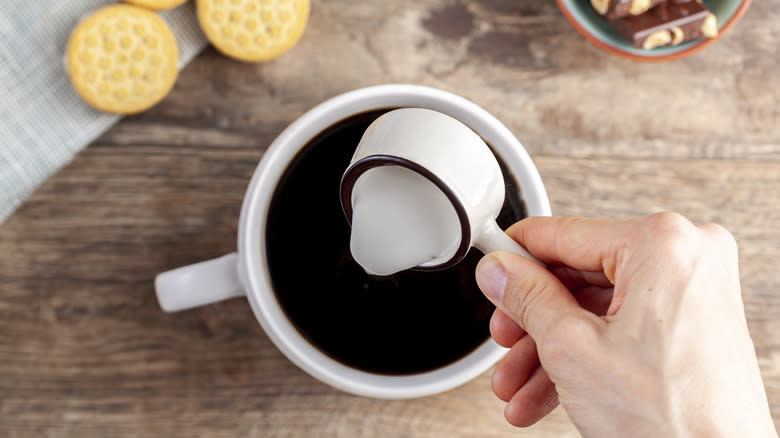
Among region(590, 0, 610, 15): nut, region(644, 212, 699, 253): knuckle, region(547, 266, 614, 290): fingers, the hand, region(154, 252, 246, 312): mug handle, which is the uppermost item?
region(590, 0, 610, 15): nut

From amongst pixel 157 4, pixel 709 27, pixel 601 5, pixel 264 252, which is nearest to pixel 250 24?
pixel 157 4

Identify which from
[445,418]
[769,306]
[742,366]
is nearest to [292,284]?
[445,418]

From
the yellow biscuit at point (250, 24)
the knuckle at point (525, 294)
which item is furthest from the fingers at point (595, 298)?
the yellow biscuit at point (250, 24)

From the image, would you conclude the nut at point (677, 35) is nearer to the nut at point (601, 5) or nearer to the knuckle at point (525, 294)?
the nut at point (601, 5)

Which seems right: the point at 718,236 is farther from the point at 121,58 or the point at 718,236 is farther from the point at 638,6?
the point at 121,58

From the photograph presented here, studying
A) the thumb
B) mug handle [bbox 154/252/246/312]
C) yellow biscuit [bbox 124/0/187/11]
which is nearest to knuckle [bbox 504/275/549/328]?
the thumb

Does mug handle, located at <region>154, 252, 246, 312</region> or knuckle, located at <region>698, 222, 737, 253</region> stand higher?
knuckle, located at <region>698, 222, 737, 253</region>

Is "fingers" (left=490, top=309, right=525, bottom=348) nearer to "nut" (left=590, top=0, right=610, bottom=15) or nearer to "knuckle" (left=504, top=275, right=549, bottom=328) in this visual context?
"knuckle" (left=504, top=275, right=549, bottom=328)
